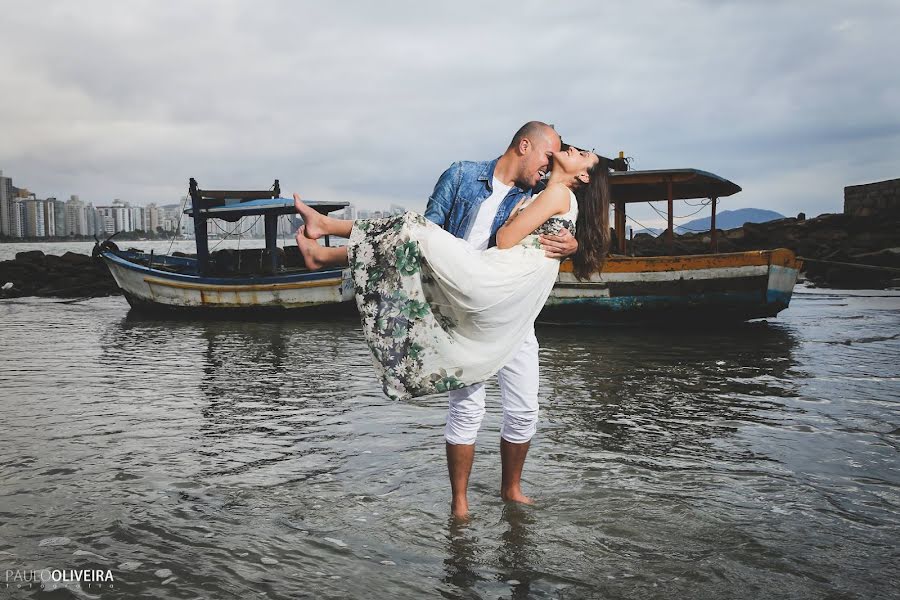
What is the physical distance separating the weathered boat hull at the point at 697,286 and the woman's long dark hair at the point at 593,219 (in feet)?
30.7

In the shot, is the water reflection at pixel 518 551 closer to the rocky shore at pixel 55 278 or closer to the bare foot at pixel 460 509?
the bare foot at pixel 460 509

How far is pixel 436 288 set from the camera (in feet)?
10.2

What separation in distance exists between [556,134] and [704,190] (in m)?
12.2

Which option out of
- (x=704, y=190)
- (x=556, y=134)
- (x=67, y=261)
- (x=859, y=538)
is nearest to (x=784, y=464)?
(x=859, y=538)

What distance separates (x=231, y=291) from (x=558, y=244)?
14.1 meters

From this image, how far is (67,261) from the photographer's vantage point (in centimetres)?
3253

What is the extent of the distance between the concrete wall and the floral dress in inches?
1289

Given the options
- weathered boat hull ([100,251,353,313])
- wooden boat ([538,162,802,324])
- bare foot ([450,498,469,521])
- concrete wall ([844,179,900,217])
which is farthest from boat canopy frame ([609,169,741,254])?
concrete wall ([844,179,900,217])

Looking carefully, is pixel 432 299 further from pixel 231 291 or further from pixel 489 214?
pixel 231 291

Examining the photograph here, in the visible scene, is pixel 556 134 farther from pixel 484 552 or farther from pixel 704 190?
pixel 704 190

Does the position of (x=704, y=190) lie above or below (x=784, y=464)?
above

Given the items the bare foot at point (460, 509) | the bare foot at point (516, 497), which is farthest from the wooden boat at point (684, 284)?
the bare foot at point (460, 509)

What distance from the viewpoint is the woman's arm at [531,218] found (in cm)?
319

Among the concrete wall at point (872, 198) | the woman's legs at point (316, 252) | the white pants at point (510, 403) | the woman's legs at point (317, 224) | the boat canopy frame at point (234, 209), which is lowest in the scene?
the white pants at point (510, 403)
